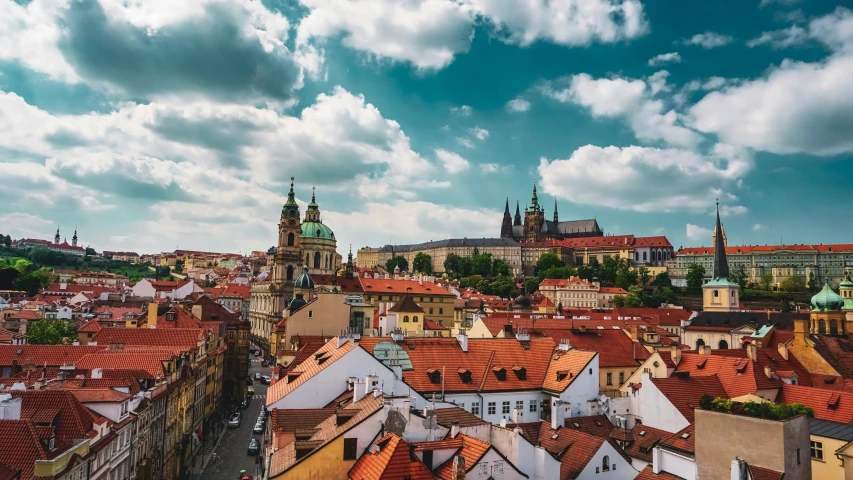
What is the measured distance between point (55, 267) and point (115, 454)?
200 metres

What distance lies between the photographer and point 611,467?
24516 millimetres

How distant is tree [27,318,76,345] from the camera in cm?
5344

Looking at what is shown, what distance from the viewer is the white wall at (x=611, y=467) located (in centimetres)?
2381

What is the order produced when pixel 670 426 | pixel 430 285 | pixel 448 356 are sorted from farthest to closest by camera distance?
pixel 430 285 < pixel 448 356 < pixel 670 426

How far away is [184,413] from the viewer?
42.4 m

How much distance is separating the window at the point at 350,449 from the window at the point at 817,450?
→ 63.3ft

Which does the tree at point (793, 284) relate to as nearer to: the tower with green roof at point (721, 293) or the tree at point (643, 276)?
the tree at point (643, 276)

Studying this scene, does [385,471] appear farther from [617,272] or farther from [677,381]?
[617,272]

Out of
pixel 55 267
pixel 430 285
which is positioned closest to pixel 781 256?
pixel 430 285

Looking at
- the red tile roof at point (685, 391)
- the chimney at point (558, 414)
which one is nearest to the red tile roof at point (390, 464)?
the chimney at point (558, 414)

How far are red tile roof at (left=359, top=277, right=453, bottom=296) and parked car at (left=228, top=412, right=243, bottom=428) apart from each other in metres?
45.8

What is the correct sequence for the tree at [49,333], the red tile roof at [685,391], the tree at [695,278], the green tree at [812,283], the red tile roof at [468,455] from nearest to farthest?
1. the red tile roof at [468,455]
2. the red tile roof at [685,391]
3. the tree at [49,333]
4. the green tree at [812,283]
5. the tree at [695,278]

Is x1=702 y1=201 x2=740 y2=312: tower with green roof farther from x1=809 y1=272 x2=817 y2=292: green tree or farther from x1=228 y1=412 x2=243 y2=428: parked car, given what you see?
x1=809 y1=272 x2=817 y2=292: green tree

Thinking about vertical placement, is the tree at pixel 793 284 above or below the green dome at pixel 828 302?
above
